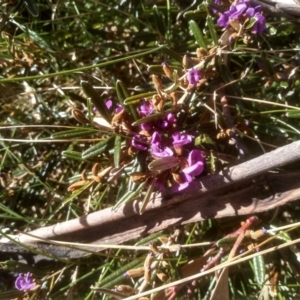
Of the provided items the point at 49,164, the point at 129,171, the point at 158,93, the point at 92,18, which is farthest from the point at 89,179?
the point at 92,18

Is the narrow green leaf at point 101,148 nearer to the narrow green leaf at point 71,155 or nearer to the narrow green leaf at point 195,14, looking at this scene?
the narrow green leaf at point 71,155

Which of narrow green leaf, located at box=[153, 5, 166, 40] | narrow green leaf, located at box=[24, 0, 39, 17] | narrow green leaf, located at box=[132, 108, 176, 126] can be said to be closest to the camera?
narrow green leaf, located at box=[132, 108, 176, 126]

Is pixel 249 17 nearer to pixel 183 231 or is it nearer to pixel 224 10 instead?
pixel 224 10

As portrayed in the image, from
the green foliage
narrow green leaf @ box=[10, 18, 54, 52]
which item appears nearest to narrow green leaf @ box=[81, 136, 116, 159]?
the green foliage

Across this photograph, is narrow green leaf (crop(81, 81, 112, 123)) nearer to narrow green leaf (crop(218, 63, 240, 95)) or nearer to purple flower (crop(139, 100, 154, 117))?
purple flower (crop(139, 100, 154, 117))

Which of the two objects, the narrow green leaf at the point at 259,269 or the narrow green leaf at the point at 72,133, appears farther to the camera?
the narrow green leaf at the point at 259,269

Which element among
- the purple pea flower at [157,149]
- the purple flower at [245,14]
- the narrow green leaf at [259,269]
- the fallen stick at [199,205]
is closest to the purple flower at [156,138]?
the purple pea flower at [157,149]
